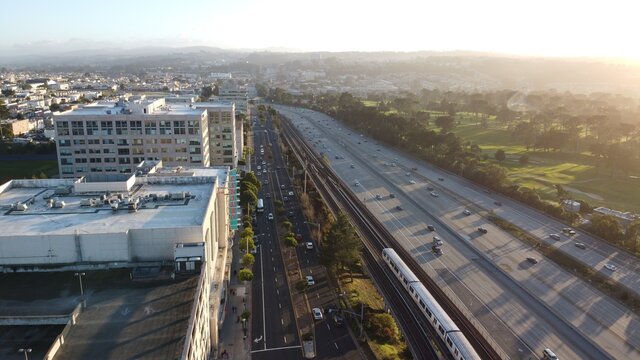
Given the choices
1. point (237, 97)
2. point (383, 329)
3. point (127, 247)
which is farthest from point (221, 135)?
point (237, 97)

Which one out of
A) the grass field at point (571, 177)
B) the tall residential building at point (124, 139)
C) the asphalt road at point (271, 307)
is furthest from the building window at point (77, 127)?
the grass field at point (571, 177)

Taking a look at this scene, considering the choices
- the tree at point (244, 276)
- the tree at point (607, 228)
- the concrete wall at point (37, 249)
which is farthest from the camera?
the tree at point (607, 228)

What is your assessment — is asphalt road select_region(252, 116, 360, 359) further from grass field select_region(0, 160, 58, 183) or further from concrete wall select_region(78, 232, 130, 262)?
grass field select_region(0, 160, 58, 183)

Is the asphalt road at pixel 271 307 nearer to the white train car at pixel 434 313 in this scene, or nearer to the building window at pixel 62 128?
the white train car at pixel 434 313

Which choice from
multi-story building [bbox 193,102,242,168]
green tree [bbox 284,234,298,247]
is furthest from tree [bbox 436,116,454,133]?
green tree [bbox 284,234,298,247]

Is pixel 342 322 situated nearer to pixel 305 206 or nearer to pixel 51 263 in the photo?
pixel 51 263

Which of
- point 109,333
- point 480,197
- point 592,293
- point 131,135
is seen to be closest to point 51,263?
point 109,333
